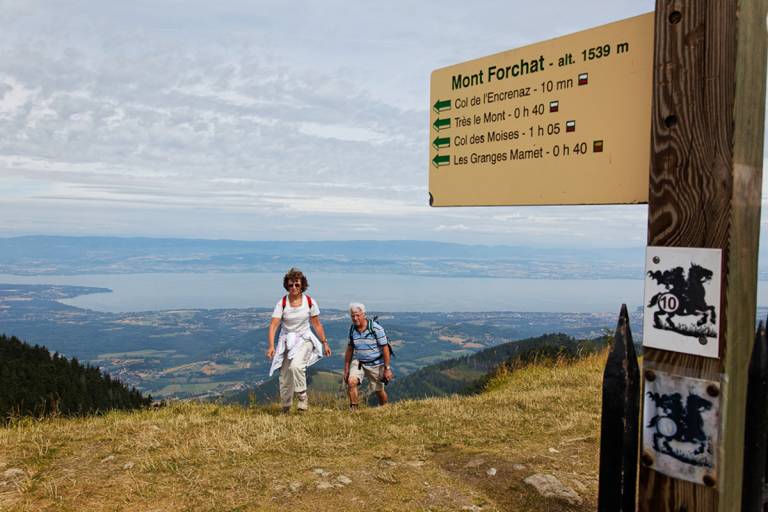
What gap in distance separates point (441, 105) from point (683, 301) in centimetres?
208

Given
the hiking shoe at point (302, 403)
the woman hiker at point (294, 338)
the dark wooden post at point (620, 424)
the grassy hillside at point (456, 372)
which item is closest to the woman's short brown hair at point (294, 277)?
the woman hiker at point (294, 338)

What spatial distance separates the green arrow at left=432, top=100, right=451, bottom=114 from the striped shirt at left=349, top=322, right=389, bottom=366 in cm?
595

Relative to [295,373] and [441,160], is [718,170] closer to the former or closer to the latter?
[441,160]

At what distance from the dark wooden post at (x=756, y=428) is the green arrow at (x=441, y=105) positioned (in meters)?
2.30

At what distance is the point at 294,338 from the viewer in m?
8.73

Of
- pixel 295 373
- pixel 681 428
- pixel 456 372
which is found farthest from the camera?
pixel 456 372

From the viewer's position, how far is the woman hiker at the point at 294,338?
869 cm

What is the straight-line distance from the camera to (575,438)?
6.04 meters

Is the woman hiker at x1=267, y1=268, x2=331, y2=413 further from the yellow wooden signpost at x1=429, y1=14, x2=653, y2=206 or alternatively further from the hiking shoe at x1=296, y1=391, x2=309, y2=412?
the yellow wooden signpost at x1=429, y1=14, x2=653, y2=206

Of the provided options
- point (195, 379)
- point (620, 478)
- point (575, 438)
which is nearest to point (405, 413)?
point (575, 438)

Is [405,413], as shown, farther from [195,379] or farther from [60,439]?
[195,379]

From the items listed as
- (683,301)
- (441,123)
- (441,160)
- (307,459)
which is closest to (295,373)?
(307,459)

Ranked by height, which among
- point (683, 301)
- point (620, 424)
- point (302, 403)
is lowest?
point (302, 403)

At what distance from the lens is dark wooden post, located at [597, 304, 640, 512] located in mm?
2707
